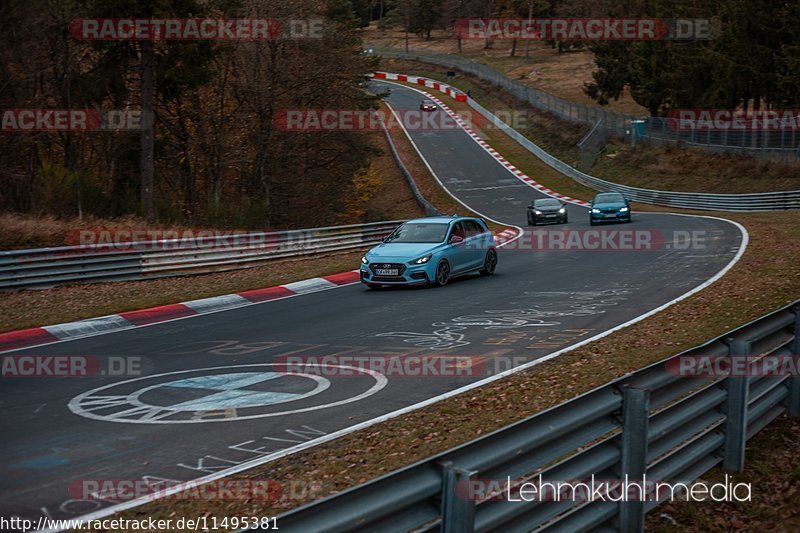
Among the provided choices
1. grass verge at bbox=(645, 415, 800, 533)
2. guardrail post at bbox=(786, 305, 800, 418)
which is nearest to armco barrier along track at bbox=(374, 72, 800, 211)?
guardrail post at bbox=(786, 305, 800, 418)

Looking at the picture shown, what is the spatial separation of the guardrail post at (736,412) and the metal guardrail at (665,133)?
47.2 meters

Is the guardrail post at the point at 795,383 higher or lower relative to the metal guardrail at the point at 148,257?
higher

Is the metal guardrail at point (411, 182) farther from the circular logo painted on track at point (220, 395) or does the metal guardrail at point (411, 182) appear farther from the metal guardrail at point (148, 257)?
the circular logo painted on track at point (220, 395)

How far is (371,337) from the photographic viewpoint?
14.5 metres

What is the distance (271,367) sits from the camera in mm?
12117

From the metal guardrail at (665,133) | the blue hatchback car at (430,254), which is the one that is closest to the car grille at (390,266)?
the blue hatchback car at (430,254)

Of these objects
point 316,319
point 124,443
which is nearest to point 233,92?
point 316,319

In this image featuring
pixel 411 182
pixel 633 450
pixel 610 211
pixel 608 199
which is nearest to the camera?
pixel 633 450

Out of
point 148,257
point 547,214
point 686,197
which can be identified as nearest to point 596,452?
point 148,257

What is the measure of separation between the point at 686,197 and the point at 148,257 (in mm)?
37293

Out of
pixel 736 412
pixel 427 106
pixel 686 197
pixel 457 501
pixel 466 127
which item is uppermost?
pixel 427 106

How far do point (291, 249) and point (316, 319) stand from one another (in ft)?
37.6

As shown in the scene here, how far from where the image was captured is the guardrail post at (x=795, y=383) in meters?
8.95

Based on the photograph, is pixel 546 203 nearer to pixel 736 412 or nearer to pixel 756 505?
pixel 736 412
